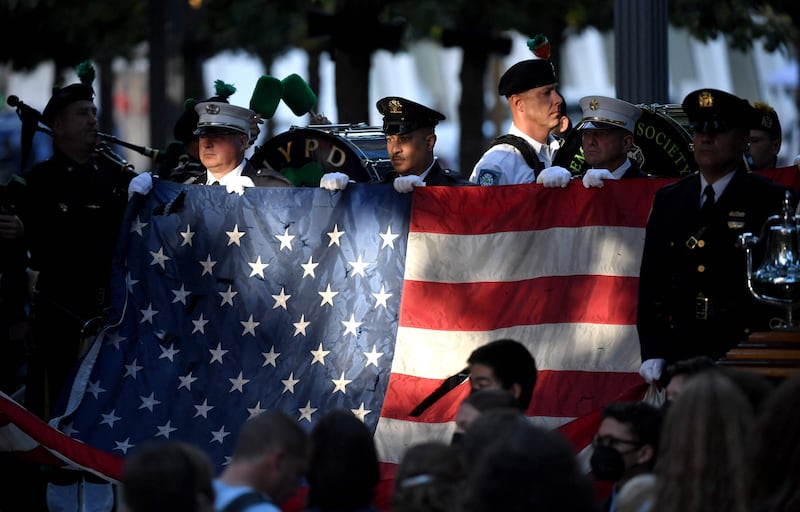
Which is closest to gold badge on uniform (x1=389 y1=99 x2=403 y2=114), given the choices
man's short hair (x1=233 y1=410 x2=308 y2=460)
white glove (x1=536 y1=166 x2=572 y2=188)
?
white glove (x1=536 y1=166 x2=572 y2=188)

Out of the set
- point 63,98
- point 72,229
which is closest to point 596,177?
point 72,229

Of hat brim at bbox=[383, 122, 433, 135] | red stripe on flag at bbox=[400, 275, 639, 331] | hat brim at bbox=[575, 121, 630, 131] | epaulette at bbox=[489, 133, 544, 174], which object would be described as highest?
hat brim at bbox=[383, 122, 433, 135]

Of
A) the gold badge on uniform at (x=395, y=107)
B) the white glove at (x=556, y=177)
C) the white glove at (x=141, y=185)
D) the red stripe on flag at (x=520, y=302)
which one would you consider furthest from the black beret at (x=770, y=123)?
the white glove at (x=141, y=185)

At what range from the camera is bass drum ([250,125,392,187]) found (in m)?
10.5

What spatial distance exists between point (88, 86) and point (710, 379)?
6.53 meters

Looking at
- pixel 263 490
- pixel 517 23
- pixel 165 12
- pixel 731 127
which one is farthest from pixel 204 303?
pixel 517 23

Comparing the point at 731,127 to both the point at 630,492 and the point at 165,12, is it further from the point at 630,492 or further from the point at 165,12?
the point at 165,12

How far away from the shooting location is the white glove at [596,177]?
855cm

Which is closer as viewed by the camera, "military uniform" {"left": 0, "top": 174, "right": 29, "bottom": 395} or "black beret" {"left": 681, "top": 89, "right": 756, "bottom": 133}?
"black beret" {"left": 681, "top": 89, "right": 756, "bottom": 133}

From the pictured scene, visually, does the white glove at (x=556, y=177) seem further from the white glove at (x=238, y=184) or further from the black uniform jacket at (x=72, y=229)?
the black uniform jacket at (x=72, y=229)

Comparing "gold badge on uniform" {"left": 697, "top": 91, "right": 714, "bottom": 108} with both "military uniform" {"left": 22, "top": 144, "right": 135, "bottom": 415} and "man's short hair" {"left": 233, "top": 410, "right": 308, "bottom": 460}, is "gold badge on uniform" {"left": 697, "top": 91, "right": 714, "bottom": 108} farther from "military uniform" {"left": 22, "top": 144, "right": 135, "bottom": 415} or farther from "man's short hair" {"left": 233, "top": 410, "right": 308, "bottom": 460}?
"military uniform" {"left": 22, "top": 144, "right": 135, "bottom": 415}

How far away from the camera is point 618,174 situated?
9117 millimetres

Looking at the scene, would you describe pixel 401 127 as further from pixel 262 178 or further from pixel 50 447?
pixel 50 447

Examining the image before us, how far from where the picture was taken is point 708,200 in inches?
299
